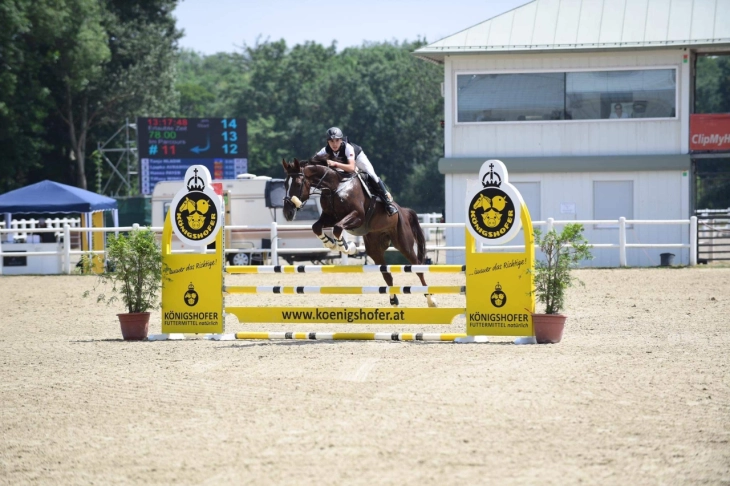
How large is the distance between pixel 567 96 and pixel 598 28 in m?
1.99

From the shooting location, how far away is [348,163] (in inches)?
447

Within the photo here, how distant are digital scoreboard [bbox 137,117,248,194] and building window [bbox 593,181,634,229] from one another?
13178 mm

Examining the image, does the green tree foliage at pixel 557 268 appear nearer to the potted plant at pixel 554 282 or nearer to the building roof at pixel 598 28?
the potted plant at pixel 554 282

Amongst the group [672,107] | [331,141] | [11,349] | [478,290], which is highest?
[672,107]

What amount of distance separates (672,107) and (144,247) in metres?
17.8

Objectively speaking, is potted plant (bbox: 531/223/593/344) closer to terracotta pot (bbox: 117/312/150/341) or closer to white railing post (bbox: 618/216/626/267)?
terracotta pot (bbox: 117/312/150/341)

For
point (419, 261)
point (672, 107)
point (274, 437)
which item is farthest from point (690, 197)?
point (274, 437)

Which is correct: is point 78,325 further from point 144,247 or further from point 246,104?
point 246,104

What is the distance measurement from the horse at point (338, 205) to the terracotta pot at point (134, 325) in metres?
2.17

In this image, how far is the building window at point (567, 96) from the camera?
24.7 meters

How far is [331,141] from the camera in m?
11.3

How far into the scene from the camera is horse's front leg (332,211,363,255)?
10.8 m

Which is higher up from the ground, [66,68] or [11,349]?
[66,68]

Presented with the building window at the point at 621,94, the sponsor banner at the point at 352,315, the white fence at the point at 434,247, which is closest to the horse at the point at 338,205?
the sponsor banner at the point at 352,315
